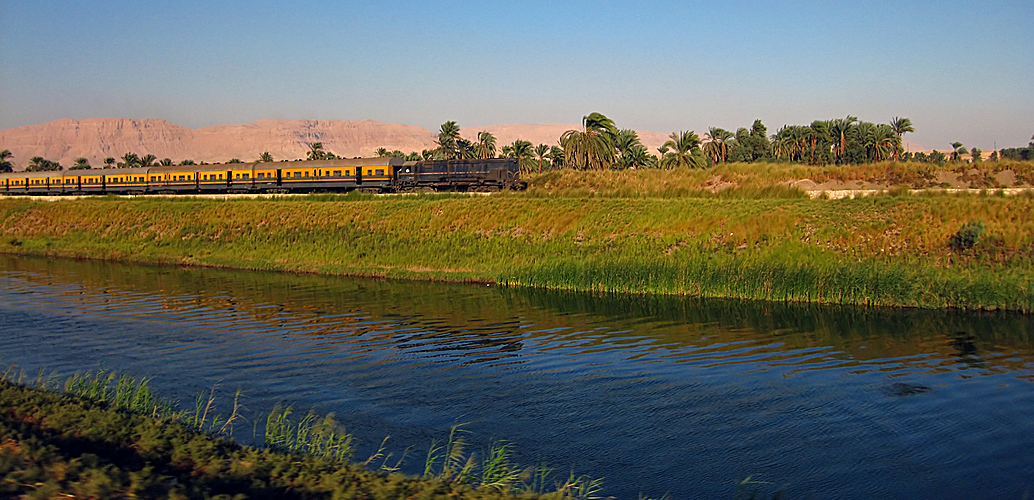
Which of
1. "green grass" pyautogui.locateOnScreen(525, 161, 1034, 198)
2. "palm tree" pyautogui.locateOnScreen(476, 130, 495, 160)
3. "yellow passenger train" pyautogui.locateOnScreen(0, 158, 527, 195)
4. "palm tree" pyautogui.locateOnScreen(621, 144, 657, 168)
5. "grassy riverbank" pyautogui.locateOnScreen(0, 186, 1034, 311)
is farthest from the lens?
"palm tree" pyautogui.locateOnScreen(476, 130, 495, 160)

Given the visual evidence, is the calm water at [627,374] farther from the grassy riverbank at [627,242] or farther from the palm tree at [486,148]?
the palm tree at [486,148]

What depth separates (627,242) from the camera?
4122 cm

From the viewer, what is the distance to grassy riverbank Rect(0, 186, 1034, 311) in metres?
32.9

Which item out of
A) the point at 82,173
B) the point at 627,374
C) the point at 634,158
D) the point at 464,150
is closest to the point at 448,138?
the point at 464,150

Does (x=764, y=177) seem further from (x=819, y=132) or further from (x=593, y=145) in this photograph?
(x=819, y=132)

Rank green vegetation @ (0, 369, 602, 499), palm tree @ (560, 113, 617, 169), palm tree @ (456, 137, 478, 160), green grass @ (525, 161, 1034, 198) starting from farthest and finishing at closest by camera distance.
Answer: palm tree @ (456, 137, 478, 160) → palm tree @ (560, 113, 617, 169) → green grass @ (525, 161, 1034, 198) → green vegetation @ (0, 369, 602, 499)

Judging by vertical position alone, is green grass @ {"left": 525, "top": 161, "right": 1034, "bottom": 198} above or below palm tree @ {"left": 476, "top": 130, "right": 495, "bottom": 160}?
below

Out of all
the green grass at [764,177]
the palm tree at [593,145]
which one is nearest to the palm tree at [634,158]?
the palm tree at [593,145]

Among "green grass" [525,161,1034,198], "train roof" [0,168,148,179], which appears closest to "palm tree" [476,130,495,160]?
"train roof" [0,168,148,179]

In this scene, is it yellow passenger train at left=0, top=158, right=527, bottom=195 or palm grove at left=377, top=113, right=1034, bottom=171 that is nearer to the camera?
yellow passenger train at left=0, top=158, right=527, bottom=195

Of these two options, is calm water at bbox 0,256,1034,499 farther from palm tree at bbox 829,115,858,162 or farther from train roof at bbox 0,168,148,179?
palm tree at bbox 829,115,858,162

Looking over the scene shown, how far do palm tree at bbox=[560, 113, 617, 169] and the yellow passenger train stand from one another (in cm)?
1524

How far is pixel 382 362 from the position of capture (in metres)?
22.7

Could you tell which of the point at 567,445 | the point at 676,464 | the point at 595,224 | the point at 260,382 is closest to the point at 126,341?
the point at 260,382
